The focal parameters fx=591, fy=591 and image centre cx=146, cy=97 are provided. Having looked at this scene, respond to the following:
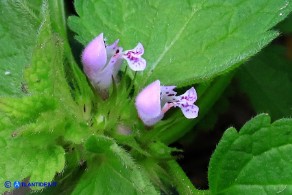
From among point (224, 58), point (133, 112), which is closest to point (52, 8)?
point (133, 112)

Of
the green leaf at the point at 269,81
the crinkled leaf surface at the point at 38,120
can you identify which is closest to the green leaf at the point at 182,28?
the crinkled leaf surface at the point at 38,120

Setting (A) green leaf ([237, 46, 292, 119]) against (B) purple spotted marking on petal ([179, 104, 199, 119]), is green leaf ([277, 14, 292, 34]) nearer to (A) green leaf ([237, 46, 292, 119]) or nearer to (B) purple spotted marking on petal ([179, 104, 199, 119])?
(A) green leaf ([237, 46, 292, 119])

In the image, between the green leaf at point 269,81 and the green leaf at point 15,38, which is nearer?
the green leaf at point 15,38

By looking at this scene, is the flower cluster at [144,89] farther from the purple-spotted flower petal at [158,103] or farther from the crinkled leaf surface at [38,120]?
the crinkled leaf surface at [38,120]

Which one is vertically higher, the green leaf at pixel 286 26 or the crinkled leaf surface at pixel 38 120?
the green leaf at pixel 286 26

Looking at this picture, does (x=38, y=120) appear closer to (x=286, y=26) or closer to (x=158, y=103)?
(x=158, y=103)

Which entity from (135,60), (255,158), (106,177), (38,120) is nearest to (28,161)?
(38,120)
